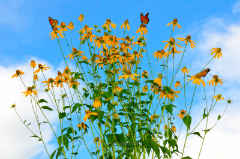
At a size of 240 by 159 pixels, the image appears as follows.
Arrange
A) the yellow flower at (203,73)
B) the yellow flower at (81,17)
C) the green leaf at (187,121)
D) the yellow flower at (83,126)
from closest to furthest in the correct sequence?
the yellow flower at (203,73), the green leaf at (187,121), the yellow flower at (83,126), the yellow flower at (81,17)

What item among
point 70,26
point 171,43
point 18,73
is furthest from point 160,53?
point 18,73

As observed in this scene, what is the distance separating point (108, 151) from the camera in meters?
4.66

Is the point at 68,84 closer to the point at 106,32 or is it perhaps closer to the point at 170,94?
the point at 106,32

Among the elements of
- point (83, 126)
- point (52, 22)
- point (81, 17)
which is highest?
point (81, 17)

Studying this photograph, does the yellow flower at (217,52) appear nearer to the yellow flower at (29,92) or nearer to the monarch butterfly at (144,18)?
the monarch butterfly at (144,18)

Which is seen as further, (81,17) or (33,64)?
(81,17)

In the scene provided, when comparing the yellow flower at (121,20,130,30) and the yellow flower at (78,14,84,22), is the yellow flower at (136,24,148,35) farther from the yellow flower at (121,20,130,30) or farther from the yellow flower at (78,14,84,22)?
the yellow flower at (78,14,84,22)

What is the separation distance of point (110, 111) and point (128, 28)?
1.78m

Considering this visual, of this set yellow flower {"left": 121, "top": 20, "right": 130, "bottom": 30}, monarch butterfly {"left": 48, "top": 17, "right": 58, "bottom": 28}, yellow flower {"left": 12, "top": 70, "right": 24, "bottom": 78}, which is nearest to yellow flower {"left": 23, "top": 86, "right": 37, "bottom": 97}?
yellow flower {"left": 12, "top": 70, "right": 24, "bottom": 78}

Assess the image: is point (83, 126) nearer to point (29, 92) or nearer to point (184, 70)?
point (29, 92)

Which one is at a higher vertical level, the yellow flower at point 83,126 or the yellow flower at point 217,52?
the yellow flower at point 217,52

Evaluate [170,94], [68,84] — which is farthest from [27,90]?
[170,94]

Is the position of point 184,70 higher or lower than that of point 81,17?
lower

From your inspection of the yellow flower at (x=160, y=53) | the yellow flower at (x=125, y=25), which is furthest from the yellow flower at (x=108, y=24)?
the yellow flower at (x=160, y=53)
